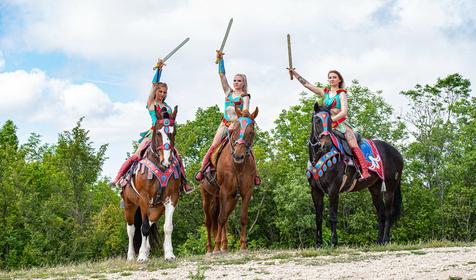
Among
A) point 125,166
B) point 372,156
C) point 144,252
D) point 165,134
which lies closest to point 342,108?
point 372,156

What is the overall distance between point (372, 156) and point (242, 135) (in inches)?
155

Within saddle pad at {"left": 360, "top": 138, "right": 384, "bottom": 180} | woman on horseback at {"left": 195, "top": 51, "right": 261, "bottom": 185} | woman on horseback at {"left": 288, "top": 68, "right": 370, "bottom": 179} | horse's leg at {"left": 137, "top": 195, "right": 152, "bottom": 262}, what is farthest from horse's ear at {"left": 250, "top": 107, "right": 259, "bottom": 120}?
saddle pad at {"left": 360, "top": 138, "right": 384, "bottom": 180}

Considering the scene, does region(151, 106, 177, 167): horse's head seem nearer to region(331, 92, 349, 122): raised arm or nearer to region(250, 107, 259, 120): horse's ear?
region(250, 107, 259, 120): horse's ear

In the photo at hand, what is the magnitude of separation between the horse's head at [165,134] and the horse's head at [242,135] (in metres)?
1.31

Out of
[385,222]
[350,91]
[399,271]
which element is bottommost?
[399,271]

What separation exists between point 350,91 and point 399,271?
39.7 metres

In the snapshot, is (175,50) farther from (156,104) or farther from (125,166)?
(125,166)

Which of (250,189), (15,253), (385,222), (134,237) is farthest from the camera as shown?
(15,253)

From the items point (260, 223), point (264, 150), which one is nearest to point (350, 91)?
point (264, 150)

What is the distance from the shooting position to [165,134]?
41.3 ft

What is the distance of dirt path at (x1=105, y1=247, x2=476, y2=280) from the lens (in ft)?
30.9

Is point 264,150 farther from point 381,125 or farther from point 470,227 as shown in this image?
point 470,227

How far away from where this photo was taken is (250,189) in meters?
13.6

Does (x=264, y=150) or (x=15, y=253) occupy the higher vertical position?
(x=264, y=150)
